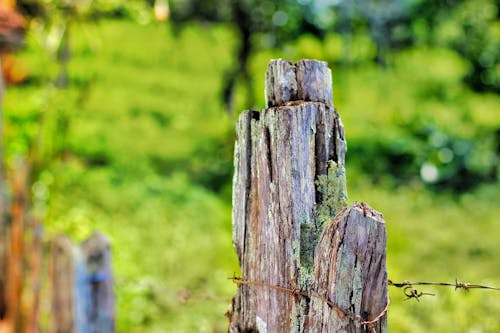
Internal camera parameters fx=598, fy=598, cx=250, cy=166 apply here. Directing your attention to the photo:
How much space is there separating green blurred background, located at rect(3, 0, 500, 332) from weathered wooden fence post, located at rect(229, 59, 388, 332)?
365cm

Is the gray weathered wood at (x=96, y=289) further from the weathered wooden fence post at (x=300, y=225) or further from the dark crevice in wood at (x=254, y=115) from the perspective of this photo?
the dark crevice in wood at (x=254, y=115)

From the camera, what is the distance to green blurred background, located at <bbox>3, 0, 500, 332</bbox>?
5.87 m

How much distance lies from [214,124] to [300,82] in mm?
6878

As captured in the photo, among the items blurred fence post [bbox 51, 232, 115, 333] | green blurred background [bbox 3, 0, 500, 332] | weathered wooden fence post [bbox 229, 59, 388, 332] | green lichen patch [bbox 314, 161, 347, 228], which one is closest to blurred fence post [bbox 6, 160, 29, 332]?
green blurred background [bbox 3, 0, 500, 332]

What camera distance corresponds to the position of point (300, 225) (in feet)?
3.95

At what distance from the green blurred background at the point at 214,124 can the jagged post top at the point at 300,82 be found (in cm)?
374

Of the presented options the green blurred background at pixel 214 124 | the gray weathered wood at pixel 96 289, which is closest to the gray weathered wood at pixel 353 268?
the gray weathered wood at pixel 96 289

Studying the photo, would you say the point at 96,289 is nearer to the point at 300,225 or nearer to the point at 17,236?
the point at 300,225

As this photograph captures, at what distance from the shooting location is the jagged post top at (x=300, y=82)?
4.10ft

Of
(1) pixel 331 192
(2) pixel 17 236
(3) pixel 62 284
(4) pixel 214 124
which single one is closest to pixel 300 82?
(1) pixel 331 192

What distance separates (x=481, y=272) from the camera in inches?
219

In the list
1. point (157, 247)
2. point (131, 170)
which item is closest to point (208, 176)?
point (131, 170)

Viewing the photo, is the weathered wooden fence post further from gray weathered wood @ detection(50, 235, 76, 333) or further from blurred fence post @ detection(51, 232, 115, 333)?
gray weathered wood @ detection(50, 235, 76, 333)

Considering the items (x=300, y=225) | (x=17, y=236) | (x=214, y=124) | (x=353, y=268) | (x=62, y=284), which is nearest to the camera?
(x=353, y=268)
